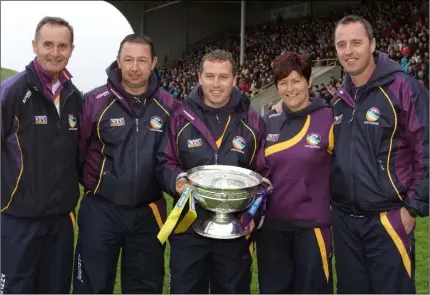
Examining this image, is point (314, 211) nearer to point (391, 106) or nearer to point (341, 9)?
point (391, 106)

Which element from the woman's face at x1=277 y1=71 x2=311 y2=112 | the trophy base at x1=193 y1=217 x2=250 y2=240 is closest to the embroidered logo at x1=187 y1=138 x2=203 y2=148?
the trophy base at x1=193 y1=217 x2=250 y2=240

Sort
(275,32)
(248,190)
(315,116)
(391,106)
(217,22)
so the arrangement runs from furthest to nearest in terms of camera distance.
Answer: (217,22), (275,32), (315,116), (391,106), (248,190)

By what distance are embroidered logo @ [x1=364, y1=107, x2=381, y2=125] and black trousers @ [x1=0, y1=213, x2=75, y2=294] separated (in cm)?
211

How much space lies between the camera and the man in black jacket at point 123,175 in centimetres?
320

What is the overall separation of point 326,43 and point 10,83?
22106mm

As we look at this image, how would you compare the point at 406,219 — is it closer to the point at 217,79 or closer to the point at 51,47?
the point at 217,79

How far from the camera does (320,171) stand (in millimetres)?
3150

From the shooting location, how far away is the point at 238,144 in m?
3.11

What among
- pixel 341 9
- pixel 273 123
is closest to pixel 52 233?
pixel 273 123

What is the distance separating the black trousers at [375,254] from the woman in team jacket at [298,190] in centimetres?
12

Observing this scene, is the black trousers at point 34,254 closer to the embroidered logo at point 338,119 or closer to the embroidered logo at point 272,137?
the embroidered logo at point 272,137

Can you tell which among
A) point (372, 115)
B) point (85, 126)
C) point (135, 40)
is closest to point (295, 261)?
point (372, 115)

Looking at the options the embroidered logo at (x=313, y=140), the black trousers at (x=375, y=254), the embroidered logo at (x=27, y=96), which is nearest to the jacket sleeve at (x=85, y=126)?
the embroidered logo at (x=27, y=96)

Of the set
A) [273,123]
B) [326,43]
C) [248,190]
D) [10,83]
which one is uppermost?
[326,43]
